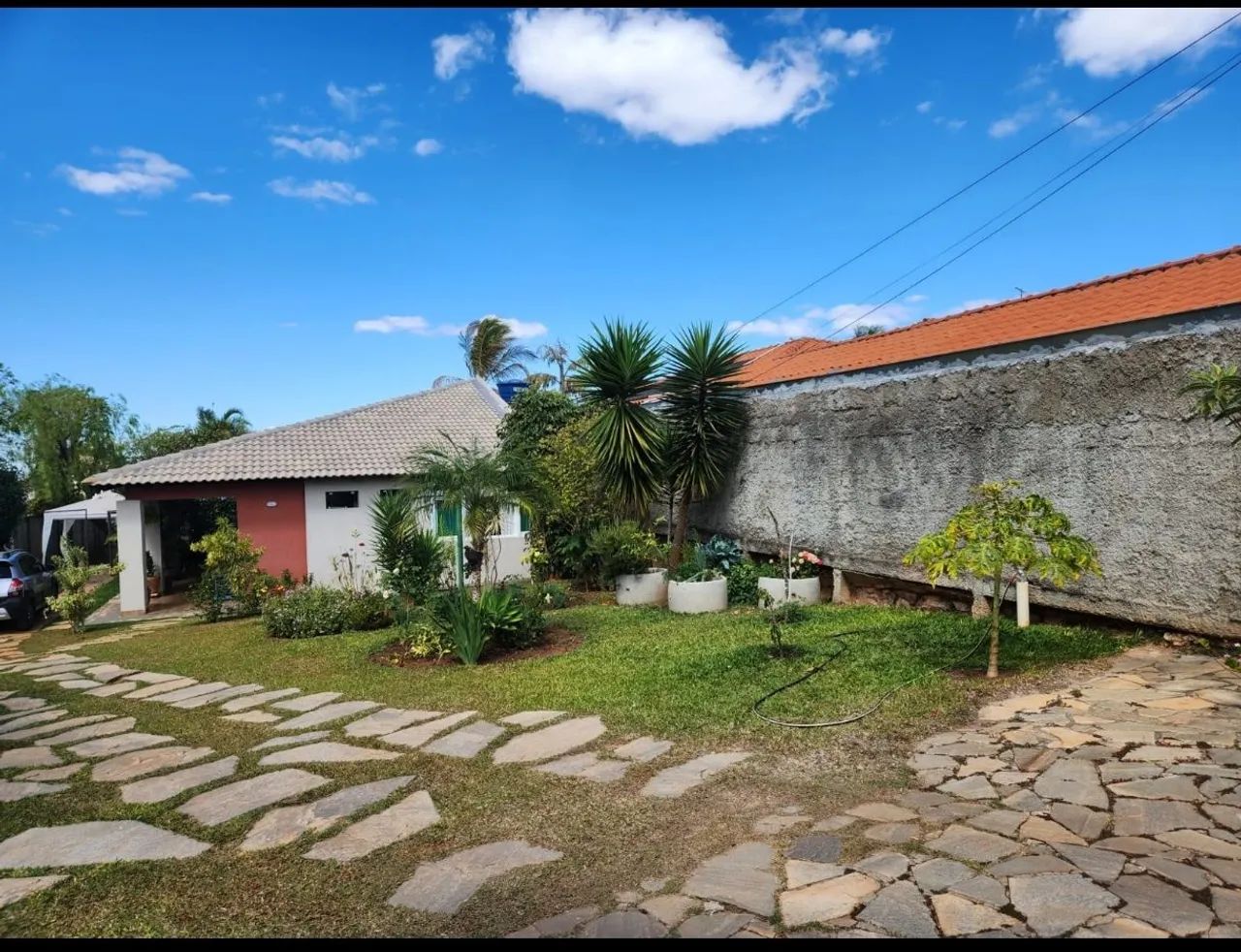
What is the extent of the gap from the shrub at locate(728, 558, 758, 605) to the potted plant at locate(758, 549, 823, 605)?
154mm

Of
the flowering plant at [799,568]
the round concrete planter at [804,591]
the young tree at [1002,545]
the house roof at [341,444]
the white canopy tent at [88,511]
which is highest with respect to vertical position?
the house roof at [341,444]

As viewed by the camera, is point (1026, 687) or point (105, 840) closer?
point (105, 840)

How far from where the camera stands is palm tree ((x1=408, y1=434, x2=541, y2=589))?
840cm

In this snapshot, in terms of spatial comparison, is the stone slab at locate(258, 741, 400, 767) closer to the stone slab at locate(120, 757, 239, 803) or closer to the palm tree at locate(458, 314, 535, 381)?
the stone slab at locate(120, 757, 239, 803)

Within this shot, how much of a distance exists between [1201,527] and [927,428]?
8.42 ft

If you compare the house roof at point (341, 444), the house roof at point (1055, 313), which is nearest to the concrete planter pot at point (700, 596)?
the house roof at point (1055, 313)

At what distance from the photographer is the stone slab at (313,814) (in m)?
3.61

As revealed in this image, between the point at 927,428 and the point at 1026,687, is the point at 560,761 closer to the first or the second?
the point at 1026,687

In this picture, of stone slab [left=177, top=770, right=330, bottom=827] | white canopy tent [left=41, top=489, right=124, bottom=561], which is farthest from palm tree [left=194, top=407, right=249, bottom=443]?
stone slab [left=177, top=770, right=330, bottom=827]

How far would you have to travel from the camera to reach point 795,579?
9.02 m

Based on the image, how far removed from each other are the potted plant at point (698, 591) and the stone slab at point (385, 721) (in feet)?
14.3

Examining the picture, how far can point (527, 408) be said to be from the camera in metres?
15.9

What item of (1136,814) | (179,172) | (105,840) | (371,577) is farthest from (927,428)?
(371,577)

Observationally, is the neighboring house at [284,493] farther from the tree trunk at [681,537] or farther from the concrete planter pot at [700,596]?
the concrete planter pot at [700,596]
